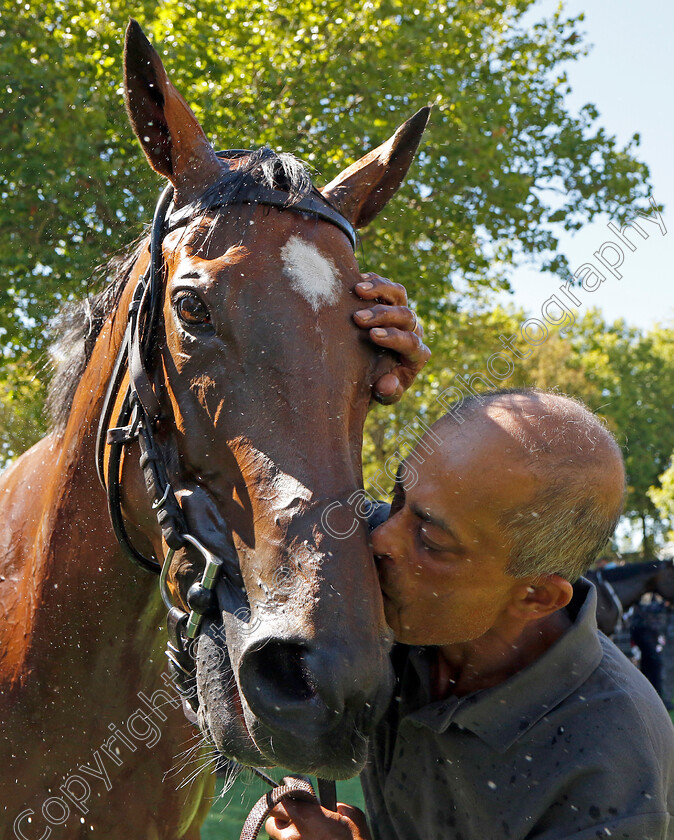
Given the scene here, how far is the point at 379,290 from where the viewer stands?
194 cm

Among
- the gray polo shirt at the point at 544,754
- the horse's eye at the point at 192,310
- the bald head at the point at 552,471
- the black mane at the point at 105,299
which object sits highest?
the black mane at the point at 105,299

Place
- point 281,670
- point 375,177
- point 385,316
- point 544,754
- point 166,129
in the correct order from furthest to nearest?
1. point 375,177
2. point 166,129
3. point 385,316
4. point 544,754
5. point 281,670

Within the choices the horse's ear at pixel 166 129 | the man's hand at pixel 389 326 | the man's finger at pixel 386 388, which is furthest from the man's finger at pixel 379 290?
the horse's ear at pixel 166 129

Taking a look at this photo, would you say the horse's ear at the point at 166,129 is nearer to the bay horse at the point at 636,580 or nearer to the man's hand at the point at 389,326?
the man's hand at the point at 389,326

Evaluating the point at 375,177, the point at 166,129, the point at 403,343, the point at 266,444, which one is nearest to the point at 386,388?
the point at 403,343

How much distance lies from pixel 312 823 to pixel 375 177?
184 centimetres

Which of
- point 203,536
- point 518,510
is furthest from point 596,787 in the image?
point 203,536

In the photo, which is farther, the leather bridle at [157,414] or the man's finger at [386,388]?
the man's finger at [386,388]

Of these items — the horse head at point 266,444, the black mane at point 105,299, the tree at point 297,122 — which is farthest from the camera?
the tree at point 297,122

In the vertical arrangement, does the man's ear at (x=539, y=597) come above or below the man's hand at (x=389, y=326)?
below

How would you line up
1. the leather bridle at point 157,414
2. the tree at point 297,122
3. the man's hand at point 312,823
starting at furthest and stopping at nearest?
the tree at point 297,122, the leather bridle at point 157,414, the man's hand at point 312,823

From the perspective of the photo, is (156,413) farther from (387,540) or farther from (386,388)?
(387,540)

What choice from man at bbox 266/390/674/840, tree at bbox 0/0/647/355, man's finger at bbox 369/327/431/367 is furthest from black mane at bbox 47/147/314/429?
tree at bbox 0/0/647/355

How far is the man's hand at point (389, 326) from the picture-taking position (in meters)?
1.88
